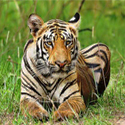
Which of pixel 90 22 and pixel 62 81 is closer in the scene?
pixel 62 81

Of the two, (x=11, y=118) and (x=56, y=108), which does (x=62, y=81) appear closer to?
(x=56, y=108)

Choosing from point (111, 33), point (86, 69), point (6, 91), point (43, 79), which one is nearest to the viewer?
point (43, 79)

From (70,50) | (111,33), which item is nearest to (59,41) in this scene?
(70,50)

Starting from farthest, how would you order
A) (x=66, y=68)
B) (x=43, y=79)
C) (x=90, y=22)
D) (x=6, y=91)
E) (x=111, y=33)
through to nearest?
(x=90, y=22) < (x=111, y=33) < (x=6, y=91) < (x=43, y=79) < (x=66, y=68)

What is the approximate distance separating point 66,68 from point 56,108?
1.91 ft

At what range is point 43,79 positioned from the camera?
4.54 meters

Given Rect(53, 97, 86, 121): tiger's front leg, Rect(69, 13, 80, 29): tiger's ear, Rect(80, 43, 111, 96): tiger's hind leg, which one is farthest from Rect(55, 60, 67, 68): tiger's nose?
Rect(80, 43, 111, 96): tiger's hind leg

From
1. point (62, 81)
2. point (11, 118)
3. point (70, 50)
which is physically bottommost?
point (11, 118)

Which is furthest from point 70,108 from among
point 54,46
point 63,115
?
point 54,46

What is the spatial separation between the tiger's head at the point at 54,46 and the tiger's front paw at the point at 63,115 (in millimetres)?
374

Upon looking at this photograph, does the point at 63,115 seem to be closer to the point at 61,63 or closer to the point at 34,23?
the point at 61,63

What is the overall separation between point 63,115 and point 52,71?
468 mm

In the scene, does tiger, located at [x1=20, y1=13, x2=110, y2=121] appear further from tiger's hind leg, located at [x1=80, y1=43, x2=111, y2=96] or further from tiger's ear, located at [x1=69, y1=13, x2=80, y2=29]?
tiger's hind leg, located at [x1=80, y1=43, x2=111, y2=96]

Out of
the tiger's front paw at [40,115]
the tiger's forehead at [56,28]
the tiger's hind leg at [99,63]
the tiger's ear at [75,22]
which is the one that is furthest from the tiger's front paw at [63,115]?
the tiger's hind leg at [99,63]
